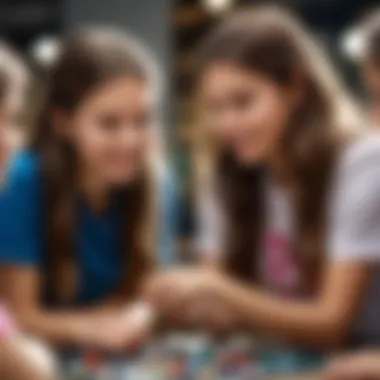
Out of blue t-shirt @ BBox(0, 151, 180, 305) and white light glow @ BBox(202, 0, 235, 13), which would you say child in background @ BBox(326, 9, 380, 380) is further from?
blue t-shirt @ BBox(0, 151, 180, 305)

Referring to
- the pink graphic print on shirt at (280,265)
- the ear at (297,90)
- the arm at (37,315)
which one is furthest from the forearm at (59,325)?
the ear at (297,90)

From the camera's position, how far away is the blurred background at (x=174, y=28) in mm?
1231

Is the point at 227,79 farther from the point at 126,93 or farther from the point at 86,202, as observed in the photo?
the point at 86,202

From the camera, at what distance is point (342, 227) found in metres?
1.23

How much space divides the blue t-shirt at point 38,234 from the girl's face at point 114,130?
48 millimetres

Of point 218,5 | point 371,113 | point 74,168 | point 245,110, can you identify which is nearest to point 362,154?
point 371,113

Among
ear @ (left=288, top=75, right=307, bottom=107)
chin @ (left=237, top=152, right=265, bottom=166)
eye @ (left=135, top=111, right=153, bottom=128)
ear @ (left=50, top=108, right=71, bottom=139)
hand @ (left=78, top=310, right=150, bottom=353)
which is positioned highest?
ear @ (left=50, top=108, right=71, bottom=139)

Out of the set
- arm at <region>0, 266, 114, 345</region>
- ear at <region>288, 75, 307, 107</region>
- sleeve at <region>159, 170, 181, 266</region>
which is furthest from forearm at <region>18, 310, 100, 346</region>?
ear at <region>288, 75, 307, 107</region>

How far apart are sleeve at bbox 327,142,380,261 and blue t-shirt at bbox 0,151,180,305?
0.27 m

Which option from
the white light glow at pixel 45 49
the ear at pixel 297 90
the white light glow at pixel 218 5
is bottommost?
the ear at pixel 297 90

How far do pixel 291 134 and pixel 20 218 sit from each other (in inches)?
14.1

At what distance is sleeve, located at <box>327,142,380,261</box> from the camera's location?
121 centimetres

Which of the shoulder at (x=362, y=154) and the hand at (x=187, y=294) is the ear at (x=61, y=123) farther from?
the shoulder at (x=362, y=154)

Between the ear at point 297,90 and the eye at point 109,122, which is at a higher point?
the eye at point 109,122
